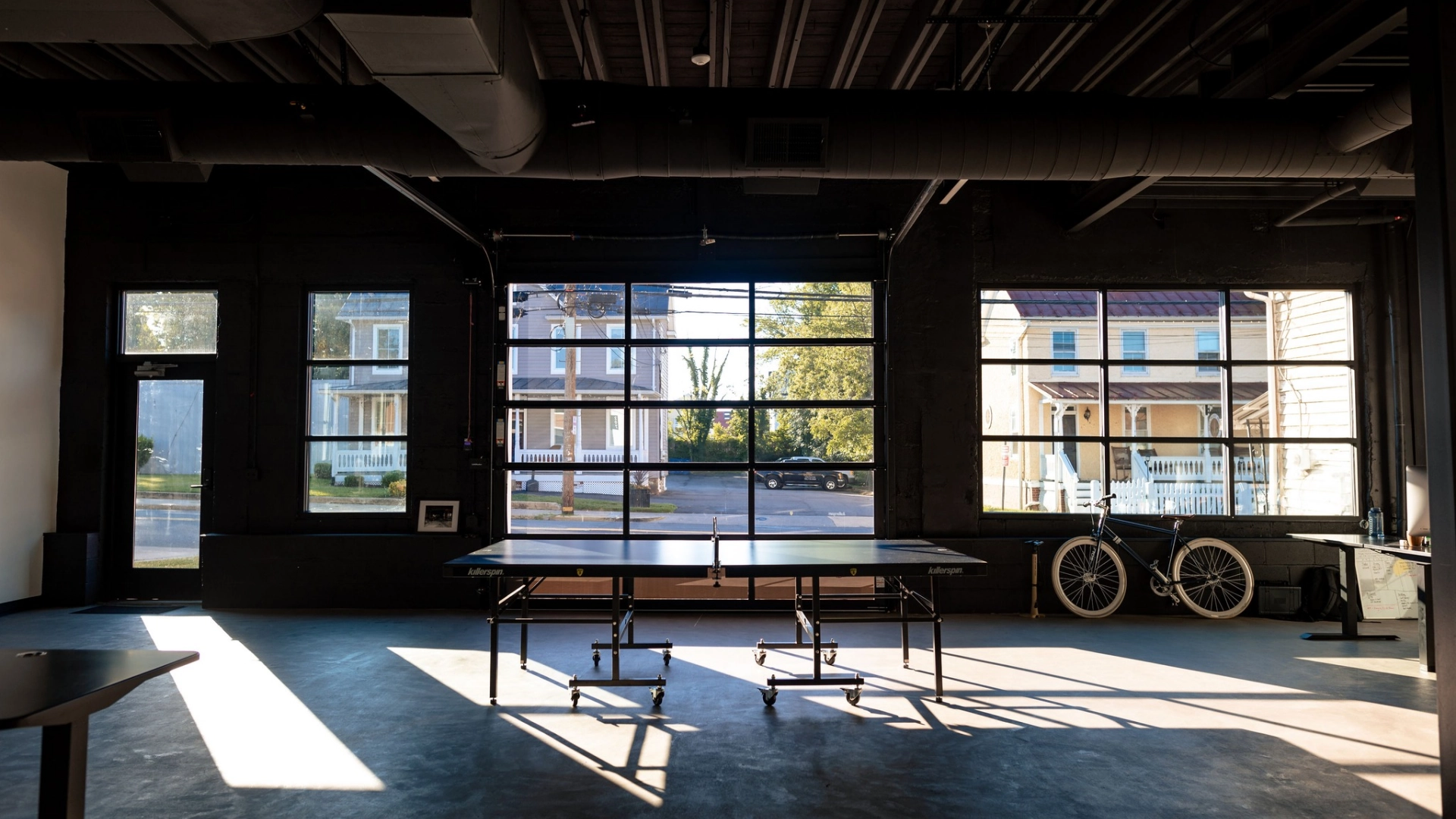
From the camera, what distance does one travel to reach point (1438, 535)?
2895 millimetres

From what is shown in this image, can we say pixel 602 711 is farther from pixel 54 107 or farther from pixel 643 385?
pixel 54 107

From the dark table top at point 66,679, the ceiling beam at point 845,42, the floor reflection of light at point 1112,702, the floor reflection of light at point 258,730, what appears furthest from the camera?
the ceiling beam at point 845,42

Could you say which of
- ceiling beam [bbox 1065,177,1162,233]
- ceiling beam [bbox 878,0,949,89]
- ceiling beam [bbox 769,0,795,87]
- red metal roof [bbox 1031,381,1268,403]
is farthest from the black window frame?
ceiling beam [bbox 1065,177,1162,233]

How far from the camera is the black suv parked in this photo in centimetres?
730

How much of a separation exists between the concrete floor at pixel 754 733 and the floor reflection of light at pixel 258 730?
0.06 ft

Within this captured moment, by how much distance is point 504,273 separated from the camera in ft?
24.1

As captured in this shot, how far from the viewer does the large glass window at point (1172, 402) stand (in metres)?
7.37

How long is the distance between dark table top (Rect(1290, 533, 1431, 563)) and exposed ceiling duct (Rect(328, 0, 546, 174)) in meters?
6.03

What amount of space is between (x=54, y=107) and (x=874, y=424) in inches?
247

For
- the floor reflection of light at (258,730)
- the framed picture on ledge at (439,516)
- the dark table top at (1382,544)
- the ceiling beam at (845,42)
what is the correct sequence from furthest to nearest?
the framed picture on ledge at (439,516)
the dark table top at (1382,544)
the ceiling beam at (845,42)
the floor reflection of light at (258,730)

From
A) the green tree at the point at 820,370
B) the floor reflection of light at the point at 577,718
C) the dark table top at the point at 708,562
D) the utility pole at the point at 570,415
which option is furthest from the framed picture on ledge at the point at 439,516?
the green tree at the point at 820,370

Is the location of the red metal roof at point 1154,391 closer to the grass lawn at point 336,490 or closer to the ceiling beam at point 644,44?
the ceiling beam at point 644,44

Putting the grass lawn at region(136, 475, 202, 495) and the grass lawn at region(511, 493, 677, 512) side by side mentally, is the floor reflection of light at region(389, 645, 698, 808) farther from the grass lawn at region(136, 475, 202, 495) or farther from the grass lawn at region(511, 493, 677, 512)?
the grass lawn at region(136, 475, 202, 495)

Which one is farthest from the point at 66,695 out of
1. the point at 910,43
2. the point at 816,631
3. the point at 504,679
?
the point at 910,43
